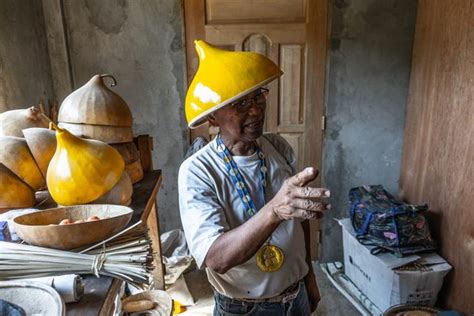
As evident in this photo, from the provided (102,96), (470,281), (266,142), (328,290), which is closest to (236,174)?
(266,142)

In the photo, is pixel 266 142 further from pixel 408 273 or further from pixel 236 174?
pixel 408 273

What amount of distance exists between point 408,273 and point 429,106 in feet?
3.63

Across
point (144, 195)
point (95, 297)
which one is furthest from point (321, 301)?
point (95, 297)

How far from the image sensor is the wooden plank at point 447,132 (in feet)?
6.64

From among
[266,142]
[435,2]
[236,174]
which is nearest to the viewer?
[236,174]

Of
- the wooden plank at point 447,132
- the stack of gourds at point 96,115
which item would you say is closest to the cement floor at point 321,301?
the wooden plank at point 447,132

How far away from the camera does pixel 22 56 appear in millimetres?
1904

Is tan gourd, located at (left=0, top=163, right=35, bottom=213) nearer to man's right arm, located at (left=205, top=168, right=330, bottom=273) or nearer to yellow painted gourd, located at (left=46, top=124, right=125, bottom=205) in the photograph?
yellow painted gourd, located at (left=46, top=124, right=125, bottom=205)

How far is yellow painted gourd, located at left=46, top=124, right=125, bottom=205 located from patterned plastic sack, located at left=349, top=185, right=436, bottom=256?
5.96ft

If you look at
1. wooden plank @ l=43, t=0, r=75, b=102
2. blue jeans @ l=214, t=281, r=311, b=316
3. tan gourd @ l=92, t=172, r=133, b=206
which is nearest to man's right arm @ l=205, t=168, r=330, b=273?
blue jeans @ l=214, t=281, r=311, b=316

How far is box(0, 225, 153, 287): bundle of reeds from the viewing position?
80 centimetres

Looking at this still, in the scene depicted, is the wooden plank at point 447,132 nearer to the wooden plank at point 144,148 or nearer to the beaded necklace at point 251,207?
the beaded necklace at point 251,207

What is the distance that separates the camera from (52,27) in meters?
2.33

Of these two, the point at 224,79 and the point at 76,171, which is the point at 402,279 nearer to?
the point at 224,79
